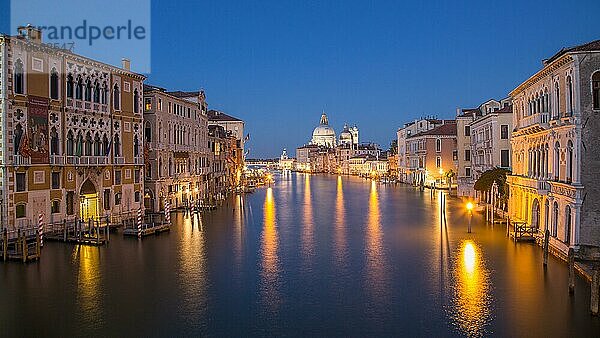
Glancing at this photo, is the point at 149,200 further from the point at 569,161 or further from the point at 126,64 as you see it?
the point at 569,161

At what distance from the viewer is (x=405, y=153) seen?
303 ft

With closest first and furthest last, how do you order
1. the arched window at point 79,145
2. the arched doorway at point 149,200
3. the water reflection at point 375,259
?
the water reflection at point 375,259 < the arched window at point 79,145 < the arched doorway at point 149,200

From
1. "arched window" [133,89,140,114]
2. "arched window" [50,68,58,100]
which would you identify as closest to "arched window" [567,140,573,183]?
"arched window" [50,68,58,100]

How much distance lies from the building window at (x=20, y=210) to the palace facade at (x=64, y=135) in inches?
1.8

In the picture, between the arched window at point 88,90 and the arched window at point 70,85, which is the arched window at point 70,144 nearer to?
the arched window at point 70,85

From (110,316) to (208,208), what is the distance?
2968cm

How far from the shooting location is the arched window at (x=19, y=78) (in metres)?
25.6

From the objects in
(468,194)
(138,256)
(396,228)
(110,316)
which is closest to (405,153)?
(468,194)

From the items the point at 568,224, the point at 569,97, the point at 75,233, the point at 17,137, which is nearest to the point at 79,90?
the point at 17,137

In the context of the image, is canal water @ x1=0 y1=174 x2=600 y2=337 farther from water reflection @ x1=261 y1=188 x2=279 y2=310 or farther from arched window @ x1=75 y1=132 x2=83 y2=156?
arched window @ x1=75 y1=132 x2=83 y2=156

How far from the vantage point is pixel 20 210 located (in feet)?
84.2

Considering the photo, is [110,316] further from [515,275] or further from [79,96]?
[79,96]

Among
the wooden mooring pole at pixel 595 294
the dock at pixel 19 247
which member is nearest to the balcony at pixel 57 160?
the dock at pixel 19 247

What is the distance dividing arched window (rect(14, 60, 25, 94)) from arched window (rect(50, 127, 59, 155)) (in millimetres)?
2731
